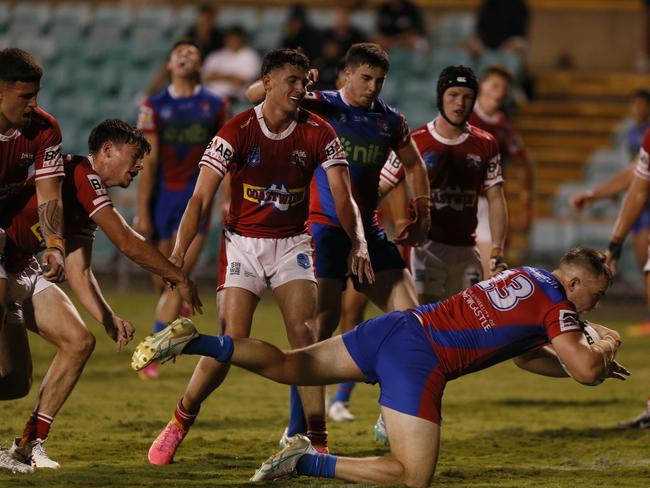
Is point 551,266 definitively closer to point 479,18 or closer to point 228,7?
point 479,18

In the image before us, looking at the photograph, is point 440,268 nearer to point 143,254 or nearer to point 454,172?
point 454,172

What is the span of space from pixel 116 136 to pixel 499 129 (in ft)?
15.3

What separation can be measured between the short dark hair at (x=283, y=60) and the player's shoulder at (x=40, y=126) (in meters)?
1.29

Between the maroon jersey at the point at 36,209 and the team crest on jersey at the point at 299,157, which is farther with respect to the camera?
the team crest on jersey at the point at 299,157

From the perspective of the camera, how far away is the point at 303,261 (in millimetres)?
7715

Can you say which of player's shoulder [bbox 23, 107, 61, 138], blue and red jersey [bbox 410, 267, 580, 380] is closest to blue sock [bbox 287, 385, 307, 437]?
blue and red jersey [bbox 410, 267, 580, 380]

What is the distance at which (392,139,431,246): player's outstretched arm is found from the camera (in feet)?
28.2

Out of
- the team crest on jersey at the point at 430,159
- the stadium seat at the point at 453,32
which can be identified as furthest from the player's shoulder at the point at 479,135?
the stadium seat at the point at 453,32

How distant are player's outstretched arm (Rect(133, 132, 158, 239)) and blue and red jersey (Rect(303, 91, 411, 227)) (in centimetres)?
318

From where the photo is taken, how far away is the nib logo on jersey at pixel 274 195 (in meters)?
7.65

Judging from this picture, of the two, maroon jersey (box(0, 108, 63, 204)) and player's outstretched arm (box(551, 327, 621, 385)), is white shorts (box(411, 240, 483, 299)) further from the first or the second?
maroon jersey (box(0, 108, 63, 204))

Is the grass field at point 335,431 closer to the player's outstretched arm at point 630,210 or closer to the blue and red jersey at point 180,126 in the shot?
the player's outstretched arm at point 630,210

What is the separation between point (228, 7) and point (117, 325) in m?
17.6

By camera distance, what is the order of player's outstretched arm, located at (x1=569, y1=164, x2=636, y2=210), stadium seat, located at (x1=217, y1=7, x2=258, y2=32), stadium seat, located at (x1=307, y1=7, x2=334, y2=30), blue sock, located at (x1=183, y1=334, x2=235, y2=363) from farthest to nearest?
stadium seat, located at (x1=217, y1=7, x2=258, y2=32)
stadium seat, located at (x1=307, y1=7, x2=334, y2=30)
player's outstretched arm, located at (x1=569, y1=164, x2=636, y2=210)
blue sock, located at (x1=183, y1=334, x2=235, y2=363)
